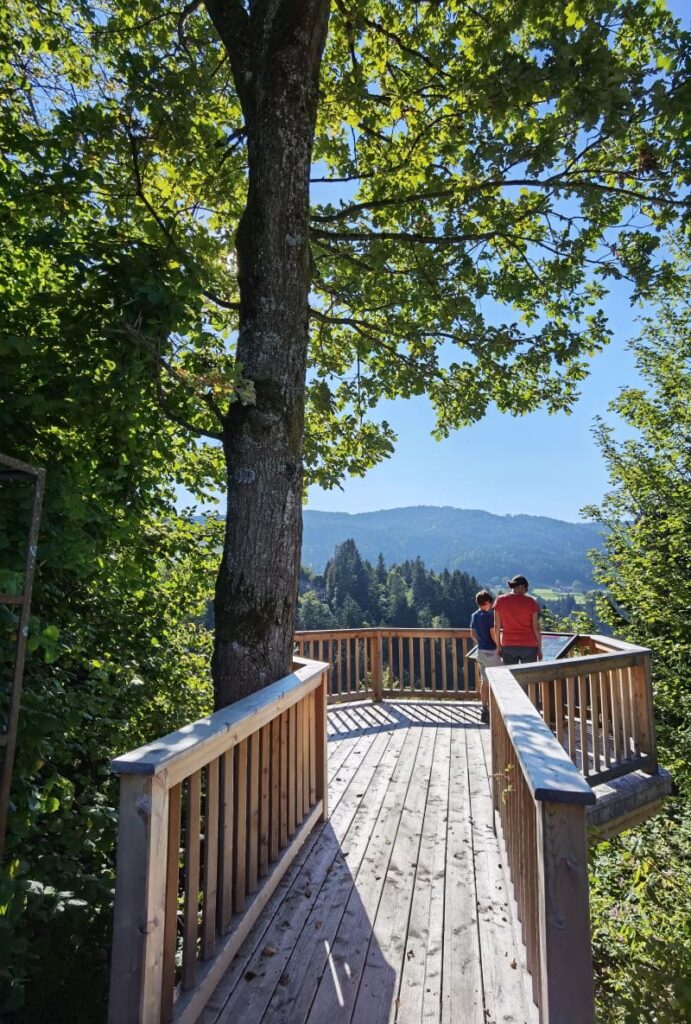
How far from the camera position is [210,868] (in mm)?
2156

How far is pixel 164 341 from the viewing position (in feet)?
8.93

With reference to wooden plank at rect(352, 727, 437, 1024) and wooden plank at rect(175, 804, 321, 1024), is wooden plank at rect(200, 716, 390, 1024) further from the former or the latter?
wooden plank at rect(352, 727, 437, 1024)

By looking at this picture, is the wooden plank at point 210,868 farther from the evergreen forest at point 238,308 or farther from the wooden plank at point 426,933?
the wooden plank at point 426,933

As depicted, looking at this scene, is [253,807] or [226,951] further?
[253,807]

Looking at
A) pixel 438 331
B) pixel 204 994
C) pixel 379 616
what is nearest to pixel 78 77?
pixel 438 331

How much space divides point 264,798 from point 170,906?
1.04m

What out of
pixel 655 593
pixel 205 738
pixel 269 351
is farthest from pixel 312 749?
pixel 655 593

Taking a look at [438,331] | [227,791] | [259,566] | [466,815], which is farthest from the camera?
[438,331]

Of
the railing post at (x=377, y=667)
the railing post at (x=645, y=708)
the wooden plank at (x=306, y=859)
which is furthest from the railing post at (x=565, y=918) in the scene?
the railing post at (x=377, y=667)

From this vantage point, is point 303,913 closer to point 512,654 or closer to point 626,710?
point 626,710

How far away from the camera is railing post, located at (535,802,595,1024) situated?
5.07 ft

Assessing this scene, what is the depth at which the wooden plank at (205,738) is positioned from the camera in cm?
167

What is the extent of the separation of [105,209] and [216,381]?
87.8 inches

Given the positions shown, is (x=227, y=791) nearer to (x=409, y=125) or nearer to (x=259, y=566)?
(x=259, y=566)
